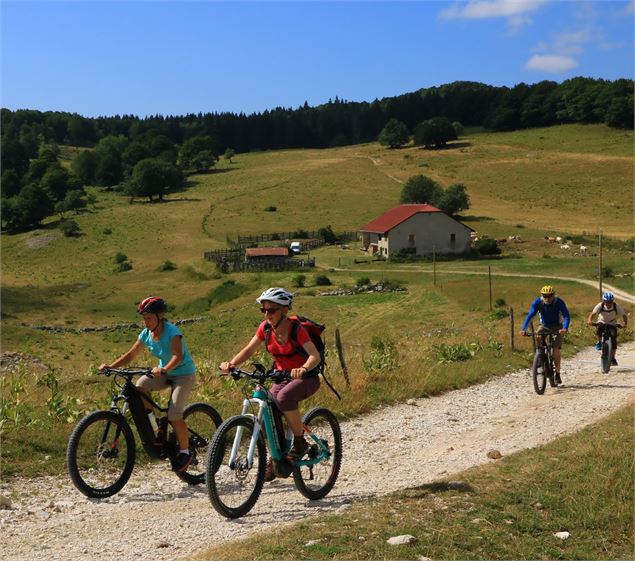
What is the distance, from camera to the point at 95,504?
322 inches

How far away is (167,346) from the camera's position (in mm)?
8648

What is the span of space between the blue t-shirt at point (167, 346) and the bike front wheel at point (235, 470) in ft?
3.57

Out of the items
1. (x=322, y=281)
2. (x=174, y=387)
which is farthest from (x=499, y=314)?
(x=174, y=387)

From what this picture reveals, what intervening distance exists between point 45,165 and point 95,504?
159 m

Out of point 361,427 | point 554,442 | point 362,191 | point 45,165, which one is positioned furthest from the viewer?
point 45,165

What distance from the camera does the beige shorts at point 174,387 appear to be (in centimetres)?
859

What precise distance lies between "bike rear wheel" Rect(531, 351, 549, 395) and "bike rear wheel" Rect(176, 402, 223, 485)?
296 inches

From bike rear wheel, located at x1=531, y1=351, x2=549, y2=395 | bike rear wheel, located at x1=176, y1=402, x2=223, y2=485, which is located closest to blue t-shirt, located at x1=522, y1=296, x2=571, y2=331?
bike rear wheel, located at x1=531, y1=351, x2=549, y2=395

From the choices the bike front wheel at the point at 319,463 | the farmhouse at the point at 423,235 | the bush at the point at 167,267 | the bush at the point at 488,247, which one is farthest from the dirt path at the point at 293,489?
the farmhouse at the point at 423,235

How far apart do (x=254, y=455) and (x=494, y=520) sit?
2318mm

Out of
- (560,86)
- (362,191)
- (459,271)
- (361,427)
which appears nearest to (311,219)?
(362,191)

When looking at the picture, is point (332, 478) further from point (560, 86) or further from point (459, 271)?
point (560, 86)

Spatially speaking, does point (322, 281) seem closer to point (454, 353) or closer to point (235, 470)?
point (454, 353)

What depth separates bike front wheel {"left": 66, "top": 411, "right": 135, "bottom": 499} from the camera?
8258 millimetres
